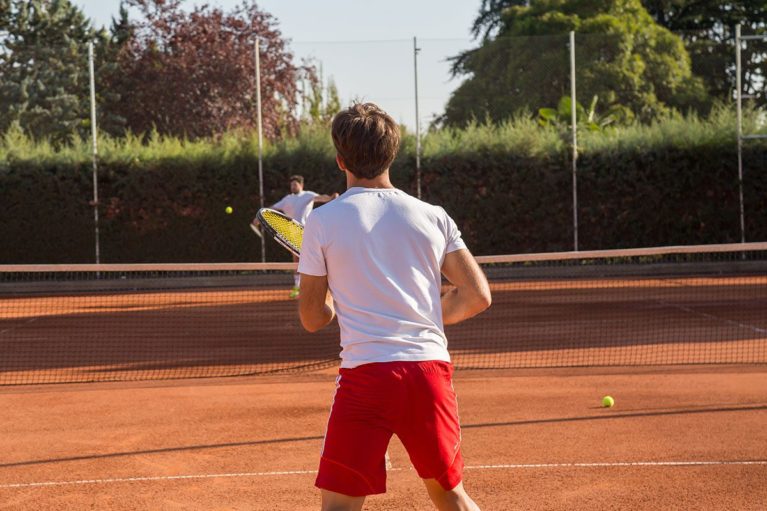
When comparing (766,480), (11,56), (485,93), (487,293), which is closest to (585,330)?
(766,480)

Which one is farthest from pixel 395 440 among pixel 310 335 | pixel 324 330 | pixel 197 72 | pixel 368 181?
pixel 197 72

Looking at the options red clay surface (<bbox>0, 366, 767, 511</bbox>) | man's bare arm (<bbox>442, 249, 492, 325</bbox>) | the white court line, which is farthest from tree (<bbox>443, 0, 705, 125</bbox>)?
man's bare arm (<bbox>442, 249, 492, 325</bbox>)

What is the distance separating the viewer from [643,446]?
6629 mm

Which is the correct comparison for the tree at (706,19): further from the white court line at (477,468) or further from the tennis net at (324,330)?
the white court line at (477,468)

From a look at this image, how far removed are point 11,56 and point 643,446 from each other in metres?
32.1

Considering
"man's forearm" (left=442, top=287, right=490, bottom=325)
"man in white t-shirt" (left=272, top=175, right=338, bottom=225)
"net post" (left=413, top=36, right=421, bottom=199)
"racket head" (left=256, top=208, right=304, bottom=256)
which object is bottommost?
"man's forearm" (left=442, top=287, right=490, bottom=325)

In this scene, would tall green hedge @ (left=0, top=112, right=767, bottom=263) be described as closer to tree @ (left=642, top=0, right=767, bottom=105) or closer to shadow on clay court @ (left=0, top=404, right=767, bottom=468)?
shadow on clay court @ (left=0, top=404, right=767, bottom=468)

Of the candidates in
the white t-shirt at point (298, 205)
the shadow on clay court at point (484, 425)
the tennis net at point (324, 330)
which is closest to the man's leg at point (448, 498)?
the shadow on clay court at point (484, 425)

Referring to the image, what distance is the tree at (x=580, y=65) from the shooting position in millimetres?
24688

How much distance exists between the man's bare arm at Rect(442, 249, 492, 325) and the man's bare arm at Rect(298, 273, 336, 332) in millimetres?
392

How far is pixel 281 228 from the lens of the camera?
4.44 meters

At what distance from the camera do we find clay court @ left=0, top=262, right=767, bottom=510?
5723mm

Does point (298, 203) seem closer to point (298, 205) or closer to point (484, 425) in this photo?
point (298, 205)

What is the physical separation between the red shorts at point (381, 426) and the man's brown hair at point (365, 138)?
2.00 feet
